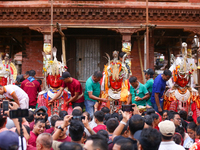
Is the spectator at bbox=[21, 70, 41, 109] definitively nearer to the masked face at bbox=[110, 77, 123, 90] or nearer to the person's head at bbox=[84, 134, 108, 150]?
the masked face at bbox=[110, 77, 123, 90]

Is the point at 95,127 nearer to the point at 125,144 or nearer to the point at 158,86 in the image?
the point at 125,144

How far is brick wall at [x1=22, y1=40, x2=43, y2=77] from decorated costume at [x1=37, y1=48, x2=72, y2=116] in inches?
191

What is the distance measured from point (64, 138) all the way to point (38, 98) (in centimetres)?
465

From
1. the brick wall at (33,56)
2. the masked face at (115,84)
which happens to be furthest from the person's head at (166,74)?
the brick wall at (33,56)

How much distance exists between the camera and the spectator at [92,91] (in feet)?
27.0

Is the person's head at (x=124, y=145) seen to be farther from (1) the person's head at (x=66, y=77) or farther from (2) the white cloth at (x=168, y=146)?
(1) the person's head at (x=66, y=77)

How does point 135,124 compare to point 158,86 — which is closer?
point 135,124

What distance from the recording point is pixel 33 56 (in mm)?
13688

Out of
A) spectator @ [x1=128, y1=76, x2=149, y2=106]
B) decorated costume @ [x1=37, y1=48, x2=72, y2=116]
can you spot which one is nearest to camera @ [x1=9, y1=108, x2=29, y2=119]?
spectator @ [x1=128, y1=76, x2=149, y2=106]

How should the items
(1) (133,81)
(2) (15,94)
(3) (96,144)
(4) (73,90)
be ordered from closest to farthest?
(3) (96,144)
(2) (15,94)
(1) (133,81)
(4) (73,90)

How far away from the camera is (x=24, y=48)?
46.4ft

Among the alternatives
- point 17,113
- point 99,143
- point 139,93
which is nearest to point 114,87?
point 139,93

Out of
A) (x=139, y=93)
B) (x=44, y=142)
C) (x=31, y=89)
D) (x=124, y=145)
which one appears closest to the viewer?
(x=124, y=145)

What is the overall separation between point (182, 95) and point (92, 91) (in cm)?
277
